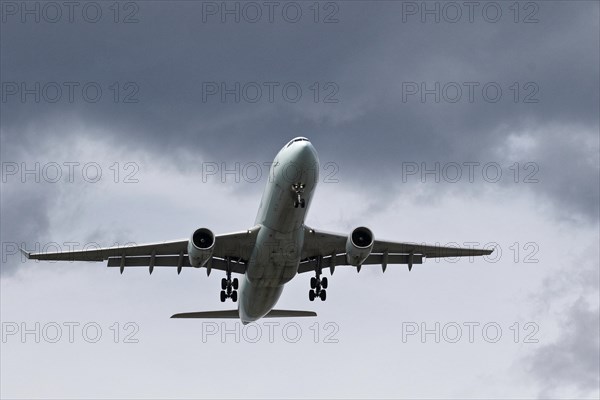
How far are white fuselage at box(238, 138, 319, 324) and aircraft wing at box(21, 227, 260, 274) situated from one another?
793mm

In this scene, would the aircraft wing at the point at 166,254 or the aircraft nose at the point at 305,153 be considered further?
the aircraft wing at the point at 166,254

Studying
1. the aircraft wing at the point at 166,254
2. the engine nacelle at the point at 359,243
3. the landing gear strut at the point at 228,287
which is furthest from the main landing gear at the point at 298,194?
the landing gear strut at the point at 228,287

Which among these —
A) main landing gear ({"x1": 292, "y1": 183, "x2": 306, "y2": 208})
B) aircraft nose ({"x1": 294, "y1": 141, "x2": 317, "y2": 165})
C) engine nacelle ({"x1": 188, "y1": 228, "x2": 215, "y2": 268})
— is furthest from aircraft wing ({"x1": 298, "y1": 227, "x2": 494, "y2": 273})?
aircraft nose ({"x1": 294, "y1": 141, "x2": 317, "y2": 165})

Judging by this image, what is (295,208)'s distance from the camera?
37812 mm

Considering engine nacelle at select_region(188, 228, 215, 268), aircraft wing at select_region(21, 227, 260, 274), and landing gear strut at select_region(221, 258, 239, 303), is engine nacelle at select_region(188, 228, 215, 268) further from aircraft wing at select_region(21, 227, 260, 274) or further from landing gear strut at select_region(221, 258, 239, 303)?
landing gear strut at select_region(221, 258, 239, 303)

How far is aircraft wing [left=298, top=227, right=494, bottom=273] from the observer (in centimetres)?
4300

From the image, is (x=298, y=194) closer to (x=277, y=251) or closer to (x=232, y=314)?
(x=277, y=251)

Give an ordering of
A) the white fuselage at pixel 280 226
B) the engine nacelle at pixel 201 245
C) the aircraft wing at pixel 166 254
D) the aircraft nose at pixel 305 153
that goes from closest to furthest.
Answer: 1. the aircraft nose at pixel 305 153
2. the white fuselage at pixel 280 226
3. the engine nacelle at pixel 201 245
4. the aircraft wing at pixel 166 254

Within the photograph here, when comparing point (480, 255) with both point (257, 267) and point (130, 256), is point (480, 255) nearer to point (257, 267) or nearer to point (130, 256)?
point (257, 267)

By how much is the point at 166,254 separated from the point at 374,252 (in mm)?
10000

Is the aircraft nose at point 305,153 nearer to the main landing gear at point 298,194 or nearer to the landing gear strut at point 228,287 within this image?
the main landing gear at point 298,194

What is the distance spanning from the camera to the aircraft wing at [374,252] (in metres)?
43.0

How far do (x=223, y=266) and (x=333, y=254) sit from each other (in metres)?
5.79

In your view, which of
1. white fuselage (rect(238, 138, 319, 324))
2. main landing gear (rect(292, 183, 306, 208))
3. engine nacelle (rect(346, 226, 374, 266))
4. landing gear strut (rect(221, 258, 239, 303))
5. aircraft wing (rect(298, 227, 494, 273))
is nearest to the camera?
white fuselage (rect(238, 138, 319, 324))
